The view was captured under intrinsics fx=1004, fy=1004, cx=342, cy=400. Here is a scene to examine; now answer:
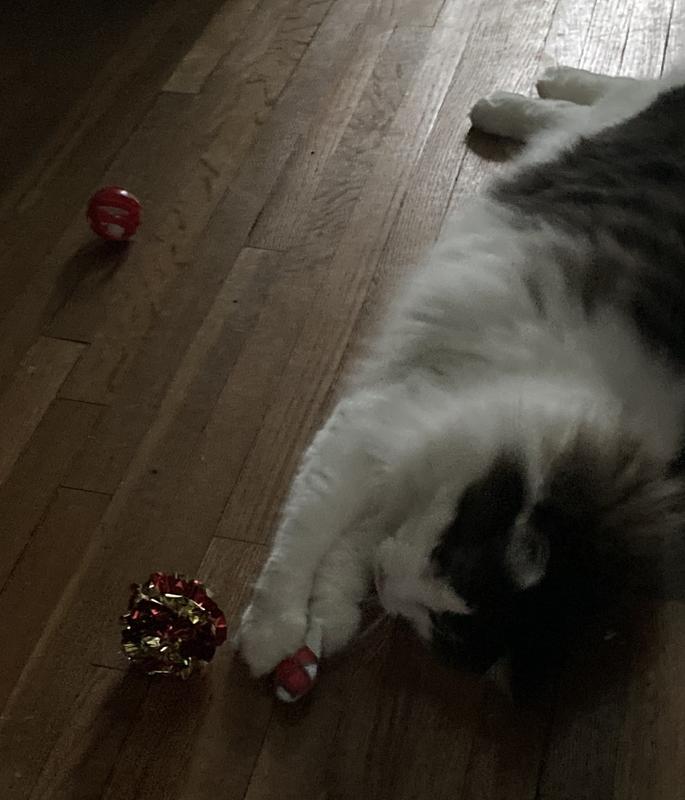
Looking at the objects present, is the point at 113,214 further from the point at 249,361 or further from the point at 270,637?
the point at 270,637

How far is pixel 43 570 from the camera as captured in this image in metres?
1.56

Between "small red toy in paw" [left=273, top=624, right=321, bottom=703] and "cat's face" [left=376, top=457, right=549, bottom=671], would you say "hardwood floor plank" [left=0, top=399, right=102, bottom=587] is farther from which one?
"cat's face" [left=376, top=457, right=549, bottom=671]

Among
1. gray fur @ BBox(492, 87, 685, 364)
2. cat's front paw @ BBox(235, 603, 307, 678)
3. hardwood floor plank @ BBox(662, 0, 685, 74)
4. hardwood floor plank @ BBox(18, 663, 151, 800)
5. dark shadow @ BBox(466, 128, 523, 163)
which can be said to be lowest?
hardwood floor plank @ BBox(18, 663, 151, 800)

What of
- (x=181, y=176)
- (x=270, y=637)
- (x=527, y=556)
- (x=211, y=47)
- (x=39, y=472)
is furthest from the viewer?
(x=211, y=47)

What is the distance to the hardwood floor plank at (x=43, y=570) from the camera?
4.82 ft

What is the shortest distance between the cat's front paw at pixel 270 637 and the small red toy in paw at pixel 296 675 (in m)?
0.01

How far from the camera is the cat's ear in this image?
3.92 feet

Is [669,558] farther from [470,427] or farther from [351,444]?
[351,444]

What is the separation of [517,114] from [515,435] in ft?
4.21

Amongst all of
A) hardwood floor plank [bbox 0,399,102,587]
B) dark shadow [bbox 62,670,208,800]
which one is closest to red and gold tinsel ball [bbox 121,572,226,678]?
dark shadow [bbox 62,670,208,800]

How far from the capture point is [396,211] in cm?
223

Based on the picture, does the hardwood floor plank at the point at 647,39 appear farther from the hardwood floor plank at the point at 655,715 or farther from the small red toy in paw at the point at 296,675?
the small red toy in paw at the point at 296,675

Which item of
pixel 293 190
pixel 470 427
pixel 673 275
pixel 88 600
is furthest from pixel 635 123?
pixel 88 600

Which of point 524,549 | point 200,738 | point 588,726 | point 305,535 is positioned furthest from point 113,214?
point 588,726
